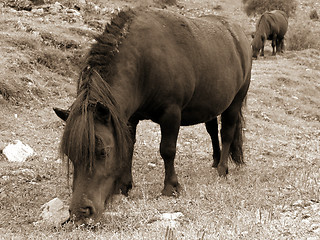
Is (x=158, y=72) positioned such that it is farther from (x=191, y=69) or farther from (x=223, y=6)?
(x=223, y=6)

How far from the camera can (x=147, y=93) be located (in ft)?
16.8

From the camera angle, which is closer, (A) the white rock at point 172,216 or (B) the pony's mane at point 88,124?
(B) the pony's mane at point 88,124

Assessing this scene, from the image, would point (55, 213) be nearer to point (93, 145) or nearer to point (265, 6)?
point (93, 145)

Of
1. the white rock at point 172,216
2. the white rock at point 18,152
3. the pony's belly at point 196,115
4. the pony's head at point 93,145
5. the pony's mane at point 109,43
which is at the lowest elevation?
the white rock at point 18,152

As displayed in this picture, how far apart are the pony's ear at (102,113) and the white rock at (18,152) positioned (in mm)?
3039

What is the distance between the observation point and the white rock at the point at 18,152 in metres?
6.83

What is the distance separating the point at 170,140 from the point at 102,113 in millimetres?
1485

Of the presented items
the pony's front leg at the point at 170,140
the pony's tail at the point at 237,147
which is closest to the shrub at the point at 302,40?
the pony's tail at the point at 237,147

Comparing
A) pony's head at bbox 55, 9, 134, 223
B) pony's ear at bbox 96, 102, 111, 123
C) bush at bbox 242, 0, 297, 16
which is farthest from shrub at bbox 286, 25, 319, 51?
pony's ear at bbox 96, 102, 111, 123

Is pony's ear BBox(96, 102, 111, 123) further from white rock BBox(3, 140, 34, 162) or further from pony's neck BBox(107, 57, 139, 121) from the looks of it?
white rock BBox(3, 140, 34, 162)

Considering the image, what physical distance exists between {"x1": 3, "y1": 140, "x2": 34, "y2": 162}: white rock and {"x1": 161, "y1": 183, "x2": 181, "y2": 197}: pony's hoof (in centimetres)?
246

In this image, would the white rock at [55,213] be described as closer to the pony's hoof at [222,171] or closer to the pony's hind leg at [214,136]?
the pony's hoof at [222,171]

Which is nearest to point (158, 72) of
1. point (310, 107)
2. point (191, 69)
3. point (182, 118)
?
point (191, 69)

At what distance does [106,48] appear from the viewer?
4742mm
